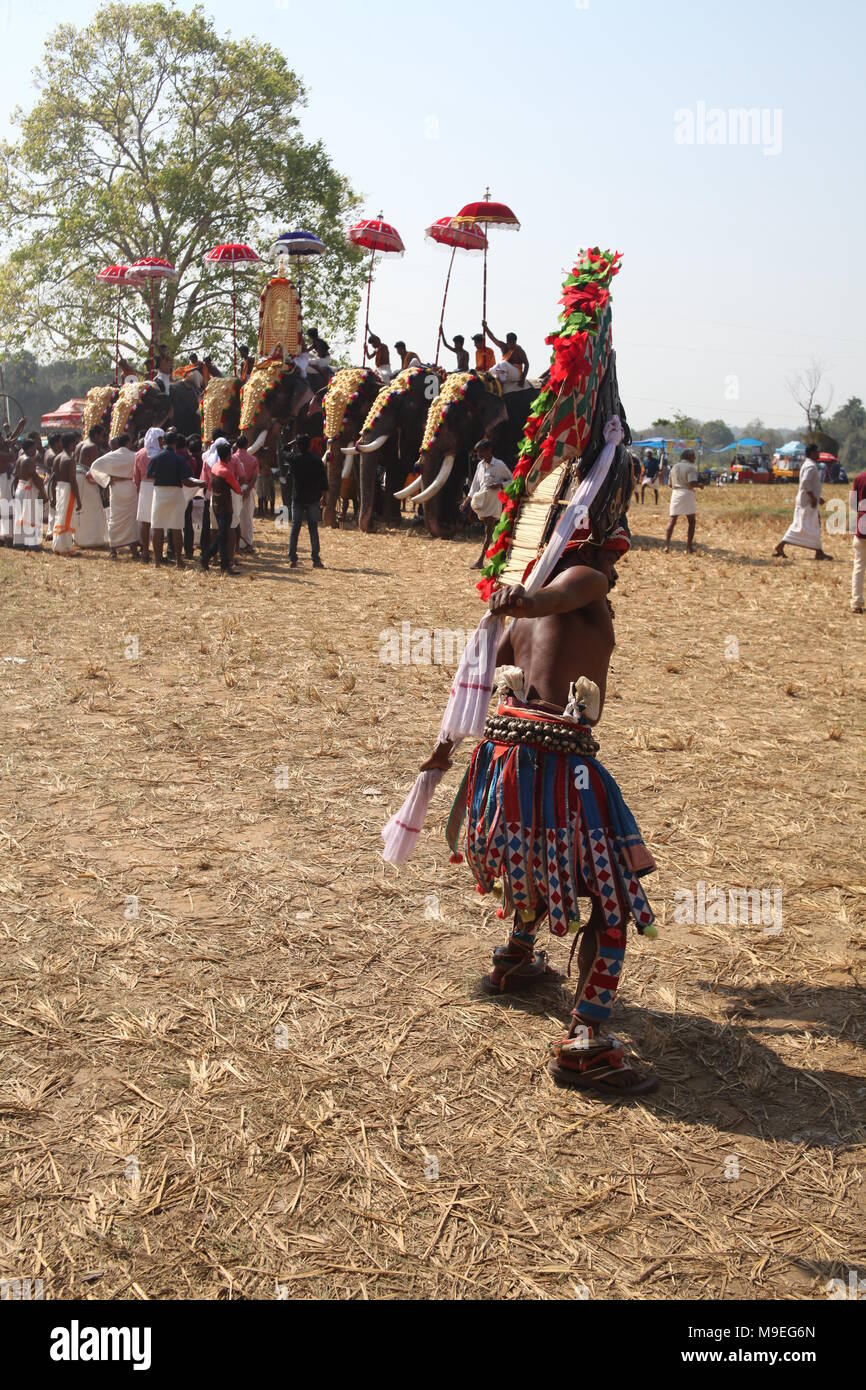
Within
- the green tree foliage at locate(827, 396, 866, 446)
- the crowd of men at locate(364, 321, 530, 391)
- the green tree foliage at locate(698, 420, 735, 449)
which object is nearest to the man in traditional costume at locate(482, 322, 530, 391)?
the crowd of men at locate(364, 321, 530, 391)

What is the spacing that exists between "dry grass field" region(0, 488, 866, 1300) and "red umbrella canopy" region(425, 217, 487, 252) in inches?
555

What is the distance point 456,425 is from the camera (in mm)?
17609

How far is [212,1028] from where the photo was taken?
3.61 meters

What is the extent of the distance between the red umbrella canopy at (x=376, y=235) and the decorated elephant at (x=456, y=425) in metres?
4.10

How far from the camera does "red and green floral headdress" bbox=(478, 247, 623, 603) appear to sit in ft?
11.2

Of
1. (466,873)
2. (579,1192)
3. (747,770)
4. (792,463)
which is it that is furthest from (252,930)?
(792,463)

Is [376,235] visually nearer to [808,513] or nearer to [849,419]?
[808,513]

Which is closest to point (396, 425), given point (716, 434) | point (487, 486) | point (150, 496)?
point (150, 496)

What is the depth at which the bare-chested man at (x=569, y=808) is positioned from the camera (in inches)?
130

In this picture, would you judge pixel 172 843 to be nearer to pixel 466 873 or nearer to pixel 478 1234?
pixel 466 873

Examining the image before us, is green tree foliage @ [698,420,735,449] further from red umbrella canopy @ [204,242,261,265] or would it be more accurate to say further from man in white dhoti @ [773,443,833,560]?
man in white dhoti @ [773,443,833,560]

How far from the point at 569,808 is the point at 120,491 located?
13.7 m

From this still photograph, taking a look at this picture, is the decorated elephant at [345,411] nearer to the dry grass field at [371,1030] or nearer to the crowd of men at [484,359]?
the crowd of men at [484,359]
